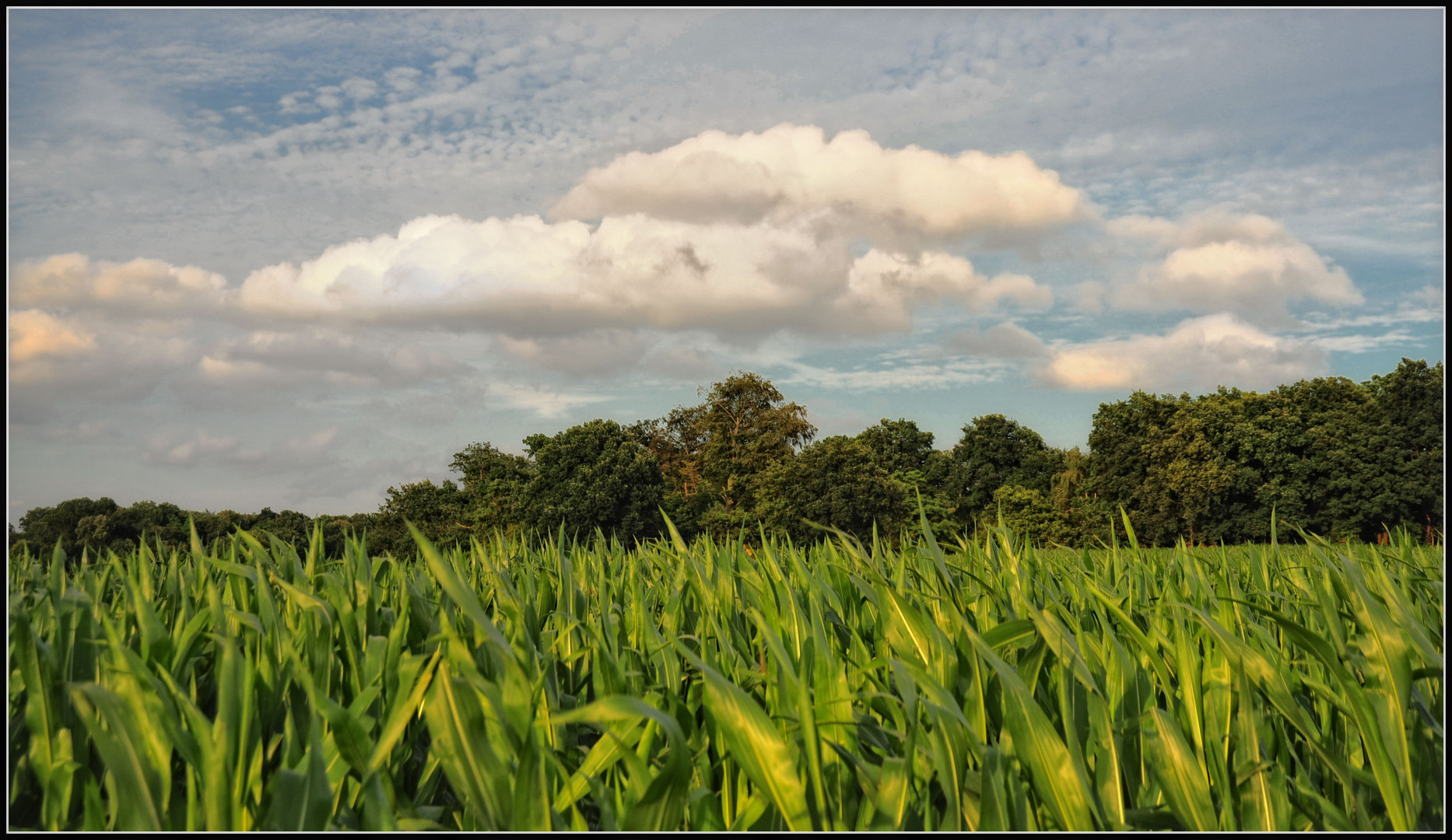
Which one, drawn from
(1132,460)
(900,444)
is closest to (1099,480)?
(1132,460)

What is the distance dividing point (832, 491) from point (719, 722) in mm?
25543

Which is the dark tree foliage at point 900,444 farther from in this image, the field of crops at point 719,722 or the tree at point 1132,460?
the field of crops at point 719,722

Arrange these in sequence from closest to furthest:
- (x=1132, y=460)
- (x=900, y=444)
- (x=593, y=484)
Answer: (x=593, y=484), (x=1132, y=460), (x=900, y=444)

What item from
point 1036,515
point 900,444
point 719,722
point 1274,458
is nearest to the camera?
point 719,722

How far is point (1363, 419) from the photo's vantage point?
2697 centimetres

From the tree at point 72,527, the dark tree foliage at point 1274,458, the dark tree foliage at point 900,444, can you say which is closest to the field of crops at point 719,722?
the tree at point 72,527

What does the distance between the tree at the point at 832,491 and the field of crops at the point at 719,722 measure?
2420 cm

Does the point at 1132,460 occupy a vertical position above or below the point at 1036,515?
above

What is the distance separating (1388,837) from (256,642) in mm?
2168

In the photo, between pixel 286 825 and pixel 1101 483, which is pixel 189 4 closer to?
pixel 286 825

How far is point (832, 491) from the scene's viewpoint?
86.8 ft

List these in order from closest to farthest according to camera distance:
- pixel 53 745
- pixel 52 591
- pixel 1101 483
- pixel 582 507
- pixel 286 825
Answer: pixel 286 825 → pixel 53 745 → pixel 52 591 → pixel 582 507 → pixel 1101 483

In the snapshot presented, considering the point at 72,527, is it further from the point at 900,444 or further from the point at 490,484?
the point at 900,444

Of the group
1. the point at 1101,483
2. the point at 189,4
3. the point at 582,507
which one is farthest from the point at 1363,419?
the point at 189,4
